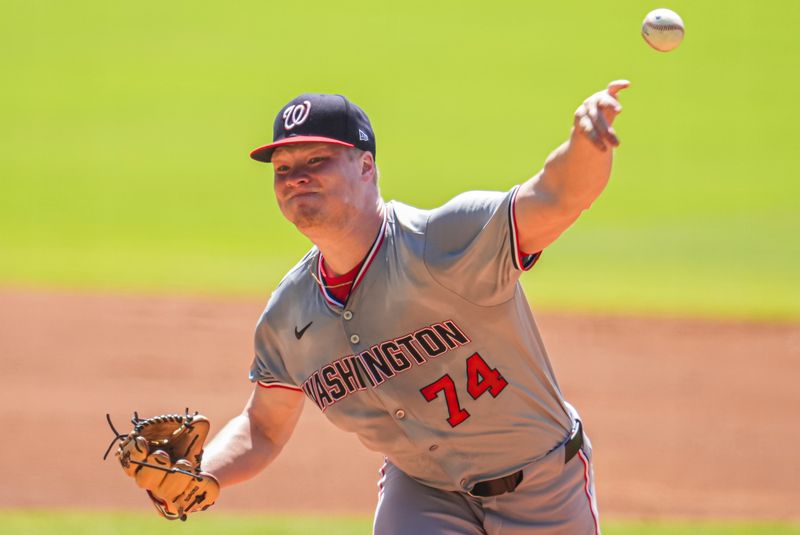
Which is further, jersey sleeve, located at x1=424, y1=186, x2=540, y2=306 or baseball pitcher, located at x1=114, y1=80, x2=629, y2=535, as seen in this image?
baseball pitcher, located at x1=114, y1=80, x2=629, y2=535

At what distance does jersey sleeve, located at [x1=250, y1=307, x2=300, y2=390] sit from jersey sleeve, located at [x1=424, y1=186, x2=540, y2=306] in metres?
0.71

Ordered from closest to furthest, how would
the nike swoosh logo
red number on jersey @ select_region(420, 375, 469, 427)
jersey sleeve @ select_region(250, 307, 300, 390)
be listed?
1. red number on jersey @ select_region(420, 375, 469, 427)
2. the nike swoosh logo
3. jersey sleeve @ select_region(250, 307, 300, 390)

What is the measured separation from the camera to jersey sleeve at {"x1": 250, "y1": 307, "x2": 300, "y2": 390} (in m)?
3.49

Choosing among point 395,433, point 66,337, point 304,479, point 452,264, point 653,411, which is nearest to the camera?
point 452,264

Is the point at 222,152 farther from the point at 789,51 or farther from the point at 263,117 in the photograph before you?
the point at 789,51

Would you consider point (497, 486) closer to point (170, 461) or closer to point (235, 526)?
point (170, 461)

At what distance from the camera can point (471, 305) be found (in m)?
3.03

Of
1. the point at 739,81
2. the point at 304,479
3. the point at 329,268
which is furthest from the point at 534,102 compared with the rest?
the point at 329,268

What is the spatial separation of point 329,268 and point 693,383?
20.0ft

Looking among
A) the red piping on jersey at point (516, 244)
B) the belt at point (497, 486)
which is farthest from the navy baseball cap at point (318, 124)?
the belt at point (497, 486)

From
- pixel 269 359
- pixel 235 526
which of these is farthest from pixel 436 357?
pixel 235 526

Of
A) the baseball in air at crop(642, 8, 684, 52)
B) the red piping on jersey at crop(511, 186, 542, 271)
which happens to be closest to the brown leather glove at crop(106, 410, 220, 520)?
the red piping on jersey at crop(511, 186, 542, 271)

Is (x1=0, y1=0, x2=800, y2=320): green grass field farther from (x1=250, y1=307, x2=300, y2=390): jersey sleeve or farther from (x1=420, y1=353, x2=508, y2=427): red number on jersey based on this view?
(x1=420, y1=353, x2=508, y2=427): red number on jersey

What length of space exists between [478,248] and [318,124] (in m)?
0.63
